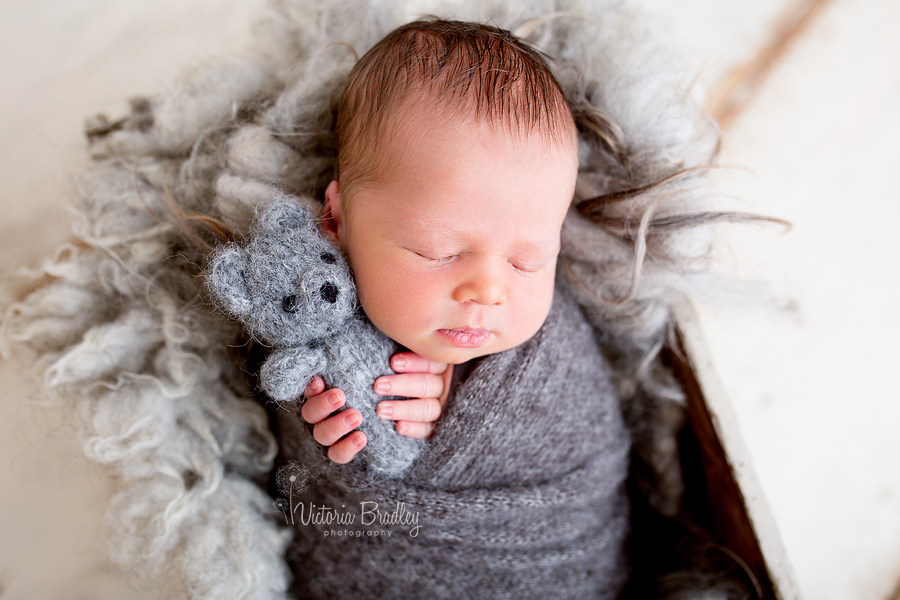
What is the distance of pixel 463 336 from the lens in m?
0.75

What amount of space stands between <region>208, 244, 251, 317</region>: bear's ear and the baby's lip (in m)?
0.24

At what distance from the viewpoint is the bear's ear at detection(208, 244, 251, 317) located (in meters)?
0.69

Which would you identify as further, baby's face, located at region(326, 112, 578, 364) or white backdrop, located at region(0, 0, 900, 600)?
white backdrop, located at region(0, 0, 900, 600)

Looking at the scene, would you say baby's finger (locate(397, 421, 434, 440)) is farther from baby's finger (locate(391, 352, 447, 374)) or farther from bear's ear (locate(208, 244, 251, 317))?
bear's ear (locate(208, 244, 251, 317))

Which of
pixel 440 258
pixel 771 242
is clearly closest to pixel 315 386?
pixel 440 258

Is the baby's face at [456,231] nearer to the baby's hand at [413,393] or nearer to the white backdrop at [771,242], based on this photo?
the baby's hand at [413,393]

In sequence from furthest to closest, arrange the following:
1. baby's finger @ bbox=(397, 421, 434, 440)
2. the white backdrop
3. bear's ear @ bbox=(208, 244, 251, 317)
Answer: the white backdrop
baby's finger @ bbox=(397, 421, 434, 440)
bear's ear @ bbox=(208, 244, 251, 317)

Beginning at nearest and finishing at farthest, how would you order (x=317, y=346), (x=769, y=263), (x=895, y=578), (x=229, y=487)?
(x=317, y=346) → (x=229, y=487) → (x=895, y=578) → (x=769, y=263)

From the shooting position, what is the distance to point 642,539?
43.8 inches

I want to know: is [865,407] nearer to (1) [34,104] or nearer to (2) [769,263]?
(2) [769,263]

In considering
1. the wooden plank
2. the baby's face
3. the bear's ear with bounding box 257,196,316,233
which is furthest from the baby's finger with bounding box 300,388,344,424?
the wooden plank

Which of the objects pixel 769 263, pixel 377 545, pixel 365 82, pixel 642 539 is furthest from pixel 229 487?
pixel 769 263

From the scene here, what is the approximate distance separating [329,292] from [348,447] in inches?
8.1

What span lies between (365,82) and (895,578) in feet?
→ 3.90
